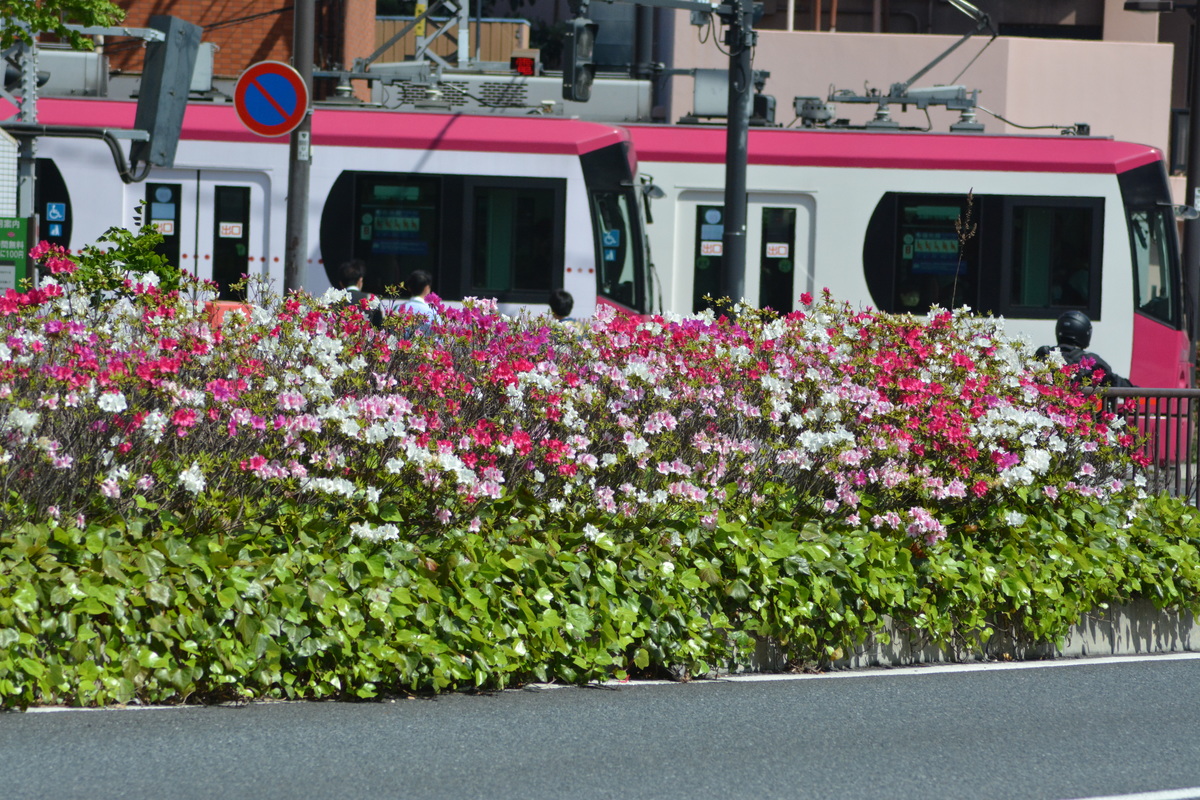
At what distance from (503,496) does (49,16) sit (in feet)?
21.2

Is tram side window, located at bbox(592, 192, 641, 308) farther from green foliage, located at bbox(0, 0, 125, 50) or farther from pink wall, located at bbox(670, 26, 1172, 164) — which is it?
pink wall, located at bbox(670, 26, 1172, 164)

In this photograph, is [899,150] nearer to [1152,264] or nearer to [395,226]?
[1152,264]

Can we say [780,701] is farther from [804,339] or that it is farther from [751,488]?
[804,339]

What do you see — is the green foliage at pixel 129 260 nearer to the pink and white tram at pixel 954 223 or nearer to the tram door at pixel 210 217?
the tram door at pixel 210 217

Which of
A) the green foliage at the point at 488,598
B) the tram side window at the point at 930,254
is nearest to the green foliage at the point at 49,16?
the green foliage at the point at 488,598

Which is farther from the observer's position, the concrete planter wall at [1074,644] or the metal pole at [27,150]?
the metal pole at [27,150]

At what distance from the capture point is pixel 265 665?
6430mm

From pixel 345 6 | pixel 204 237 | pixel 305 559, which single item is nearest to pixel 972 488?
pixel 305 559

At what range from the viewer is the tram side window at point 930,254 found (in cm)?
1753

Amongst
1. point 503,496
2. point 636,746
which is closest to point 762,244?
point 503,496

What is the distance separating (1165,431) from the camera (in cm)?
998

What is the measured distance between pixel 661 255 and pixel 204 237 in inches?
197

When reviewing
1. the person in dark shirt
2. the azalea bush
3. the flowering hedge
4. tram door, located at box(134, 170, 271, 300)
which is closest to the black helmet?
the person in dark shirt

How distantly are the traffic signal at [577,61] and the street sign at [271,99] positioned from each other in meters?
3.61
